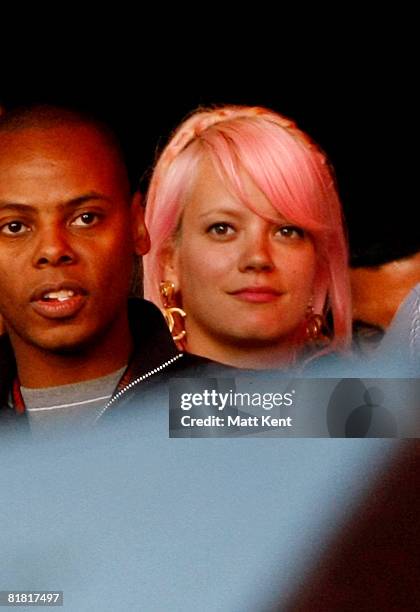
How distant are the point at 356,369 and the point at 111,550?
63cm

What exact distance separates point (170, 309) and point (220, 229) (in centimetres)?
20

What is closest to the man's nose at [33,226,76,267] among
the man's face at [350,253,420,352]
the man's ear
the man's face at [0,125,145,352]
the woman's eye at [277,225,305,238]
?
the man's face at [0,125,145,352]

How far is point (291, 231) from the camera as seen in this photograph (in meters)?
2.82

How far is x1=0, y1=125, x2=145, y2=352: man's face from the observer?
9.16ft

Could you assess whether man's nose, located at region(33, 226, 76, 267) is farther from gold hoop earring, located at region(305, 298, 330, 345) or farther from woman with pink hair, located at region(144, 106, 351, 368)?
gold hoop earring, located at region(305, 298, 330, 345)

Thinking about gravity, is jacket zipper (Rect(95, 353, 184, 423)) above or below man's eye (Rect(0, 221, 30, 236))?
below

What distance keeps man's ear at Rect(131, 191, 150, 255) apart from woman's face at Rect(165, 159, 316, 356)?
0.06 metres

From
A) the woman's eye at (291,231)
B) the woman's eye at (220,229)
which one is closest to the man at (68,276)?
the woman's eye at (220,229)

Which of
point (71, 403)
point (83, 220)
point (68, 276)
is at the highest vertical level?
point (83, 220)

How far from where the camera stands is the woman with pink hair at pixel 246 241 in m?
2.81

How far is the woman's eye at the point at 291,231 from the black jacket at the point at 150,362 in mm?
299

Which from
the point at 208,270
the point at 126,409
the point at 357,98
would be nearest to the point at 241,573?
the point at 126,409

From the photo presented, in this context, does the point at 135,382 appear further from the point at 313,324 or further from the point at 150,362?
the point at 313,324

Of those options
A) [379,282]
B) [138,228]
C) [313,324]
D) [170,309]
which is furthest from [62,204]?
[379,282]
